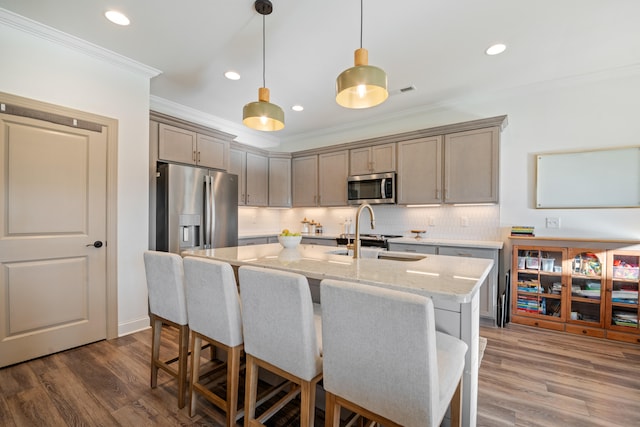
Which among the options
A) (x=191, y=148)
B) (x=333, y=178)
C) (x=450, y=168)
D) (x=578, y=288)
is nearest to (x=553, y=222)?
(x=578, y=288)

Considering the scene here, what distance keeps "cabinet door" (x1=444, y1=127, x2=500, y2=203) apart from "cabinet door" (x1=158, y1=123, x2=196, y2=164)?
127 inches

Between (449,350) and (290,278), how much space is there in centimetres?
71

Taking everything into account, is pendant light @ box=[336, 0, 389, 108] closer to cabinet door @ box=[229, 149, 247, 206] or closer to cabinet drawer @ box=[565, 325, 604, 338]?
cabinet door @ box=[229, 149, 247, 206]

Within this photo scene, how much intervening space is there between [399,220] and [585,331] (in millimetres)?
2314

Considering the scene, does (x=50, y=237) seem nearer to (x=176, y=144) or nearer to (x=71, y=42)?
(x=176, y=144)

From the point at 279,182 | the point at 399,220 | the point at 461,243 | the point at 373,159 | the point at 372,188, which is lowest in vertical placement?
the point at 461,243

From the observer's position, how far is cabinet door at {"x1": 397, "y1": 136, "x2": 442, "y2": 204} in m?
3.63

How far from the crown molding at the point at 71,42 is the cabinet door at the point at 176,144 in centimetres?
59

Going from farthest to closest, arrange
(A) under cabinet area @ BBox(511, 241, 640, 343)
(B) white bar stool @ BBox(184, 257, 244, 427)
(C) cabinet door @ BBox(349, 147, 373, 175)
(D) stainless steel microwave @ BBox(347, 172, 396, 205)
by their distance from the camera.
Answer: (C) cabinet door @ BBox(349, 147, 373, 175), (D) stainless steel microwave @ BBox(347, 172, 396, 205), (A) under cabinet area @ BBox(511, 241, 640, 343), (B) white bar stool @ BBox(184, 257, 244, 427)

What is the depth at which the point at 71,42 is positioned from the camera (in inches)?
96.3

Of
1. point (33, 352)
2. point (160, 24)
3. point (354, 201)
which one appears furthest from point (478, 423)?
point (160, 24)

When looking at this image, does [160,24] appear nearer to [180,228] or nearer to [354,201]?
[180,228]

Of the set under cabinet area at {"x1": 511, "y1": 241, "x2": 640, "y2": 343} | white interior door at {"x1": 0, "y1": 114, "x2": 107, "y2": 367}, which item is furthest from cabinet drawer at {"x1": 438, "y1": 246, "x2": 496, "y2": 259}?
white interior door at {"x1": 0, "y1": 114, "x2": 107, "y2": 367}

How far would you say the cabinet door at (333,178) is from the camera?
14.6 feet
